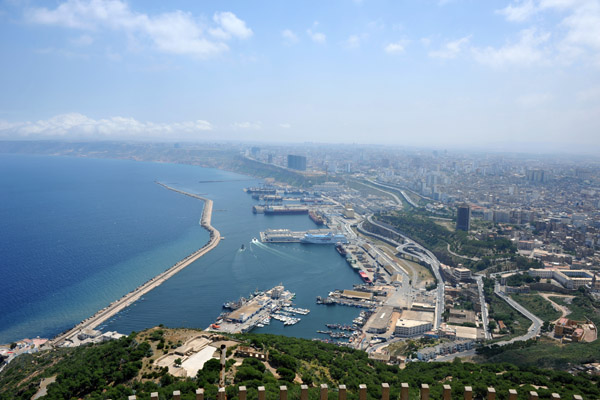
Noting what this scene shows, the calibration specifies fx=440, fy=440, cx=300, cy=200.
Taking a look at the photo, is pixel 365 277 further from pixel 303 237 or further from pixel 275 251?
pixel 303 237

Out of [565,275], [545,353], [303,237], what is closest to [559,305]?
[565,275]

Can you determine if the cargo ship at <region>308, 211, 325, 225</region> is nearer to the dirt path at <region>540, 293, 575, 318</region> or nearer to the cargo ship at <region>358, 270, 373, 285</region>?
the cargo ship at <region>358, 270, 373, 285</region>

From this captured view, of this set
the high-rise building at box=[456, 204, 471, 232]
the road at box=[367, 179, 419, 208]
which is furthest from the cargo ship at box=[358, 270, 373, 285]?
the road at box=[367, 179, 419, 208]

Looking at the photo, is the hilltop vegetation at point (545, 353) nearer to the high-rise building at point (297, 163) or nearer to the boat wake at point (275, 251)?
the boat wake at point (275, 251)

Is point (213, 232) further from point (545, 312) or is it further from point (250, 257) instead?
point (545, 312)

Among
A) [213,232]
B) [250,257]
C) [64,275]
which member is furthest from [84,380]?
[213,232]
